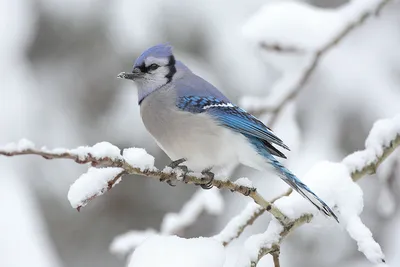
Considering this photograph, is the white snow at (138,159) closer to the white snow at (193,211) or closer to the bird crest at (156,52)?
the bird crest at (156,52)

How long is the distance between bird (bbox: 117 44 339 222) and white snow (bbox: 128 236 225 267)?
0.43m

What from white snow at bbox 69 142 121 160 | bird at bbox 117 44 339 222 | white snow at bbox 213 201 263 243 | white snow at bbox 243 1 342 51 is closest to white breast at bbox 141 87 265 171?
bird at bbox 117 44 339 222

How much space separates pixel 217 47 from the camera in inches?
127

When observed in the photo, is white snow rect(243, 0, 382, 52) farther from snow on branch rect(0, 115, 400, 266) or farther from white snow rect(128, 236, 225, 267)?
white snow rect(128, 236, 225, 267)

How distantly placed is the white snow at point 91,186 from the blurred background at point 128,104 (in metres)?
1.72

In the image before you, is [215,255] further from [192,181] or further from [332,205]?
[332,205]

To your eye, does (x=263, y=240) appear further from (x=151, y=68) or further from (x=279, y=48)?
(x=279, y=48)

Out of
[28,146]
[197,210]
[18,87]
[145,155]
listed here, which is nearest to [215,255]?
[145,155]

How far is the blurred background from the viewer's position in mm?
2820

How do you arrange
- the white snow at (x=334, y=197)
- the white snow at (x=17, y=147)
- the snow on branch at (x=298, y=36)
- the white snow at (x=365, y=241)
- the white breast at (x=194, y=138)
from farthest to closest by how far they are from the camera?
1. the snow on branch at (x=298, y=36)
2. the white breast at (x=194, y=138)
3. the white snow at (x=334, y=197)
4. the white snow at (x=365, y=241)
5. the white snow at (x=17, y=147)

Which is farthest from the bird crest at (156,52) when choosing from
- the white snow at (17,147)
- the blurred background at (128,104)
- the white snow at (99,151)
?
the blurred background at (128,104)

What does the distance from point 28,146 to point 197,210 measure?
4.39 ft

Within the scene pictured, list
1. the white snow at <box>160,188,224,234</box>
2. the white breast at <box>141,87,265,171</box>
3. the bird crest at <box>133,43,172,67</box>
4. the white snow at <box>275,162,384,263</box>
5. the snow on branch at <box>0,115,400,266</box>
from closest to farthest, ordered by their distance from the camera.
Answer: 1. the snow on branch at <box>0,115,400,266</box>
2. the white snow at <box>275,162,384,263</box>
3. the white breast at <box>141,87,265,171</box>
4. the bird crest at <box>133,43,172,67</box>
5. the white snow at <box>160,188,224,234</box>

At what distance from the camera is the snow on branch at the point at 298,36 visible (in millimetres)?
1878
